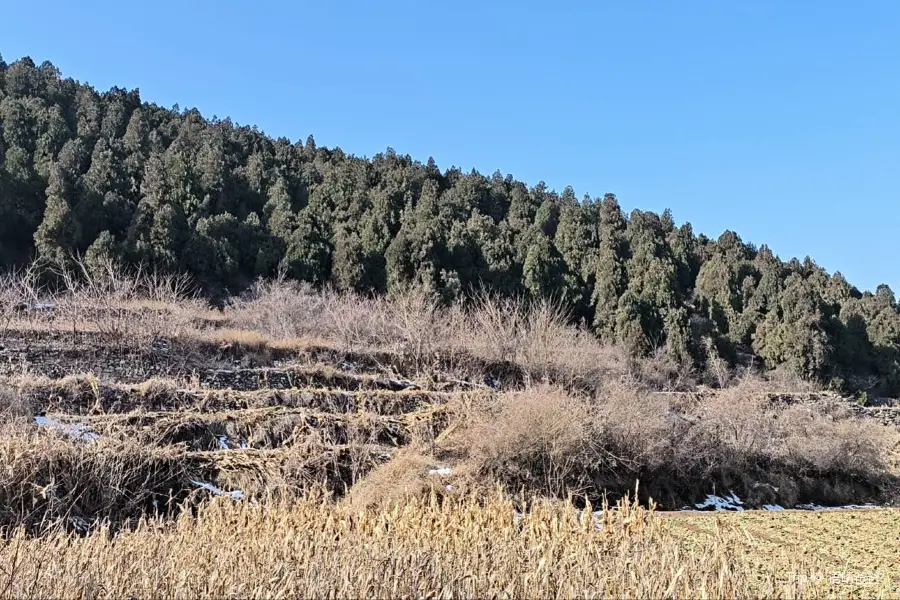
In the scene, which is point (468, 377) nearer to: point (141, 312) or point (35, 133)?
point (141, 312)

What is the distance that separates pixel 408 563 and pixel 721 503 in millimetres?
12622

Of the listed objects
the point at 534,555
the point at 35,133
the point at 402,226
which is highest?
the point at 35,133

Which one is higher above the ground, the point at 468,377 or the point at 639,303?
the point at 639,303

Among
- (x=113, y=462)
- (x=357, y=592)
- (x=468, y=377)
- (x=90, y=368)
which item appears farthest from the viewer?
(x=468, y=377)

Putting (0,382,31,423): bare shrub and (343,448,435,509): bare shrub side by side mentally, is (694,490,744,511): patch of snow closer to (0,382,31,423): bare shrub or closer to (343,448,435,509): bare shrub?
(343,448,435,509): bare shrub

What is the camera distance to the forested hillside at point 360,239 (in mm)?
29344

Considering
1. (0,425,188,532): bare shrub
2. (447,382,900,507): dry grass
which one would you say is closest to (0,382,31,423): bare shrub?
(0,425,188,532): bare shrub

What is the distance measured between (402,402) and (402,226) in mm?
15361

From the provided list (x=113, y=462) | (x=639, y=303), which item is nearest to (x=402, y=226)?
(x=639, y=303)

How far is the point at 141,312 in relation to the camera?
20328mm

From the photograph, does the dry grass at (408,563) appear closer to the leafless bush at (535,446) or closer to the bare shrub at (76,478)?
the bare shrub at (76,478)

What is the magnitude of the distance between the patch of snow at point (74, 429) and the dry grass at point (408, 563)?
20.8 feet

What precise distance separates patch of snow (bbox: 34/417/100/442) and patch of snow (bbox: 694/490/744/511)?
12.3m

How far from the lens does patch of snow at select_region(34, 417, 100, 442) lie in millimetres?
12156
